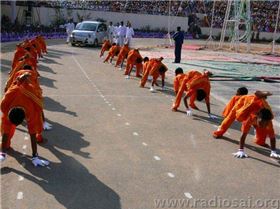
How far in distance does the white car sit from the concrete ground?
64.0ft

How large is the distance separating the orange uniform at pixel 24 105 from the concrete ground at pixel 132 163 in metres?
0.58

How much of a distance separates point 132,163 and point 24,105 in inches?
74.7

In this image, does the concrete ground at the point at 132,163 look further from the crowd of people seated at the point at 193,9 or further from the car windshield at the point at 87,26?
the crowd of people seated at the point at 193,9

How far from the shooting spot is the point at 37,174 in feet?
21.7

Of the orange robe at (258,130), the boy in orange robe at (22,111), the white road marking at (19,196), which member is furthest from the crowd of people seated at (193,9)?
the white road marking at (19,196)

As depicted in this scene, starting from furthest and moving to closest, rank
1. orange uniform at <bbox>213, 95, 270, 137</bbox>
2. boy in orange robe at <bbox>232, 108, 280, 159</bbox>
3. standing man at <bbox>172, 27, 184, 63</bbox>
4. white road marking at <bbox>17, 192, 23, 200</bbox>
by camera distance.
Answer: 1. standing man at <bbox>172, 27, 184, 63</bbox>
2. orange uniform at <bbox>213, 95, 270, 137</bbox>
3. boy in orange robe at <bbox>232, 108, 280, 159</bbox>
4. white road marking at <bbox>17, 192, 23, 200</bbox>

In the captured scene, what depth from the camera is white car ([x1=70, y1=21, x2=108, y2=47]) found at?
31.4m

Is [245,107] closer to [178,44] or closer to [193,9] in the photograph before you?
[178,44]

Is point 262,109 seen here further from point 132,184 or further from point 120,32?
point 120,32

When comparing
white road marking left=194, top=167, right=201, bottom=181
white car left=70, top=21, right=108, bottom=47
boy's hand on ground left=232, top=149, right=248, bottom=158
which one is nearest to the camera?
white road marking left=194, top=167, right=201, bottom=181

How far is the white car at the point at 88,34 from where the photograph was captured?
31.4 meters

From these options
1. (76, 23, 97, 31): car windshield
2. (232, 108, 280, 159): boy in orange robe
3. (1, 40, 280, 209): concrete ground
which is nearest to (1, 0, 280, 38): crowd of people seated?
(76, 23, 97, 31): car windshield

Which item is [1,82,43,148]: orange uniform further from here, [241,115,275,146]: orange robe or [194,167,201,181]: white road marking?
[241,115,275,146]: orange robe

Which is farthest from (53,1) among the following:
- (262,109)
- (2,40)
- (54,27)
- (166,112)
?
(262,109)
